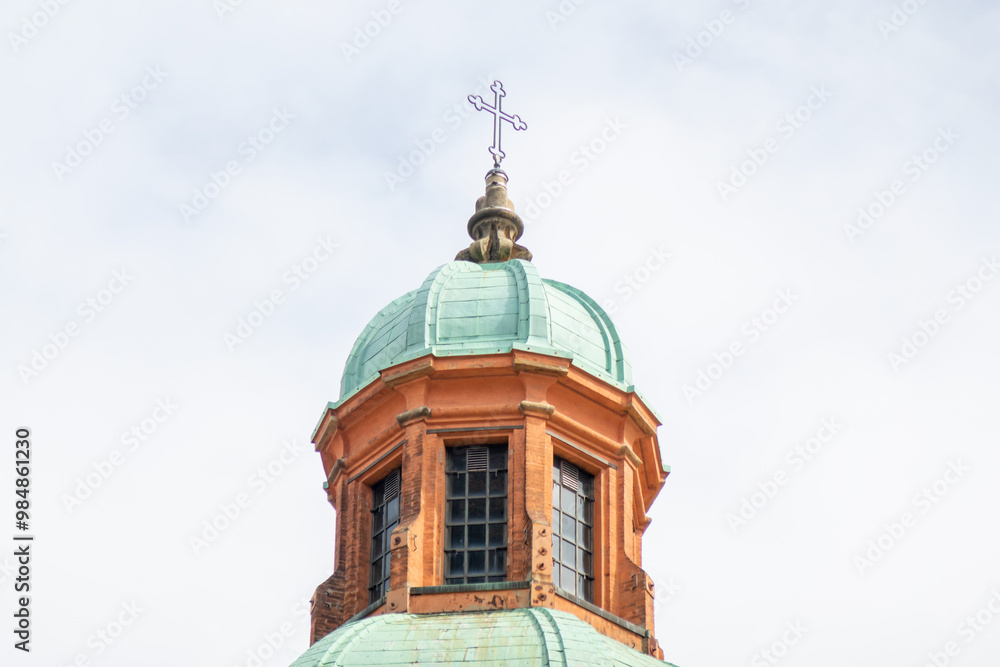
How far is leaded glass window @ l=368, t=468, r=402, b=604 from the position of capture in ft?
100

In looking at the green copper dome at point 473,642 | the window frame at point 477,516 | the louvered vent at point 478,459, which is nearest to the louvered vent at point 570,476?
the window frame at point 477,516

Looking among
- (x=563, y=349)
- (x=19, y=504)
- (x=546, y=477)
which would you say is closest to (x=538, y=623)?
(x=546, y=477)

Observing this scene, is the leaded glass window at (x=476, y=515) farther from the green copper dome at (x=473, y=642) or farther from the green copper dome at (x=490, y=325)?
the green copper dome at (x=490, y=325)

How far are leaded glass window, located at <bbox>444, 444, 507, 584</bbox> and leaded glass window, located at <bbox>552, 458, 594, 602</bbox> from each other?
2.67ft

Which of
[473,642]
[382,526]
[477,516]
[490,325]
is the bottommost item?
[473,642]

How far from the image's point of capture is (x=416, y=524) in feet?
97.1

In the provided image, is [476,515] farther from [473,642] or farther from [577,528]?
[473,642]

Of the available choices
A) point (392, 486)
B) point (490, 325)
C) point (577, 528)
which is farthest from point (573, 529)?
point (490, 325)

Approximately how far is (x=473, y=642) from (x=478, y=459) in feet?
13.1

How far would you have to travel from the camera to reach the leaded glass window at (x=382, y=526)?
100 feet

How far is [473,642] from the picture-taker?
27.3m

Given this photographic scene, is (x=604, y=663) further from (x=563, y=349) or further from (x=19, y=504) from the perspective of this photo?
(x=19, y=504)

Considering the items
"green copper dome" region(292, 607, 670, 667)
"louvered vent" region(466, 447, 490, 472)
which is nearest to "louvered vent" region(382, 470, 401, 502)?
"louvered vent" region(466, 447, 490, 472)

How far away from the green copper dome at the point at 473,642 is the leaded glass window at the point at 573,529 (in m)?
A: 1.74
